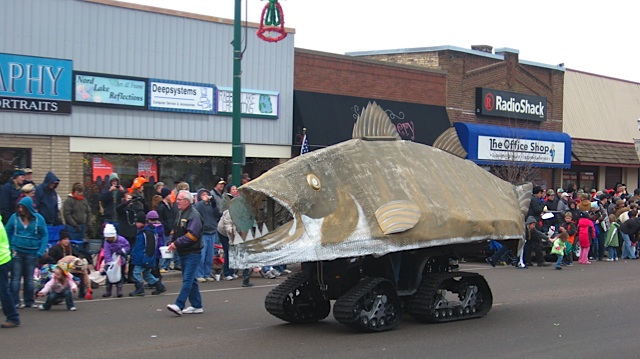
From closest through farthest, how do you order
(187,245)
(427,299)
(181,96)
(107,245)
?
(427,299) → (187,245) → (107,245) → (181,96)

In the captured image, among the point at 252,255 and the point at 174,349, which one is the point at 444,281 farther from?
the point at 174,349

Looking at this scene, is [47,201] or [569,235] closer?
[47,201]

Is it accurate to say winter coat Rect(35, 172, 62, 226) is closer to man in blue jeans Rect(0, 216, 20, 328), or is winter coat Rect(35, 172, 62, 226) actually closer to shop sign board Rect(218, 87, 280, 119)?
man in blue jeans Rect(0, 216, 20, 328)

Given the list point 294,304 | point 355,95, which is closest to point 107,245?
point 294,304

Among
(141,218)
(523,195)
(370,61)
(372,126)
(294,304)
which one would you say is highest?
(370,61)

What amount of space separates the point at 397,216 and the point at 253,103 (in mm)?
14786

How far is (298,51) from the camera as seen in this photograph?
2533cm

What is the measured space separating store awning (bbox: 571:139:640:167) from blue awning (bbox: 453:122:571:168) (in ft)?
4.53

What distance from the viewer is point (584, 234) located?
21.5 m

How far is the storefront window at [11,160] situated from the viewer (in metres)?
19.4

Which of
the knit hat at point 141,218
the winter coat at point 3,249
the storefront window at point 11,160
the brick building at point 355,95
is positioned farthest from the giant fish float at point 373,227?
the brick building at point 355,95

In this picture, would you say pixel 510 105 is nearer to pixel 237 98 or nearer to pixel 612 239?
pixel 612 239

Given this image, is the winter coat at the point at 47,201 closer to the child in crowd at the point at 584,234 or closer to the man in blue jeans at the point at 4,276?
the man in blue jeans at the point at 4,276

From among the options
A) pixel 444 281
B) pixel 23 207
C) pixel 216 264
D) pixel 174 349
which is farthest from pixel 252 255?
pixel 216 264
